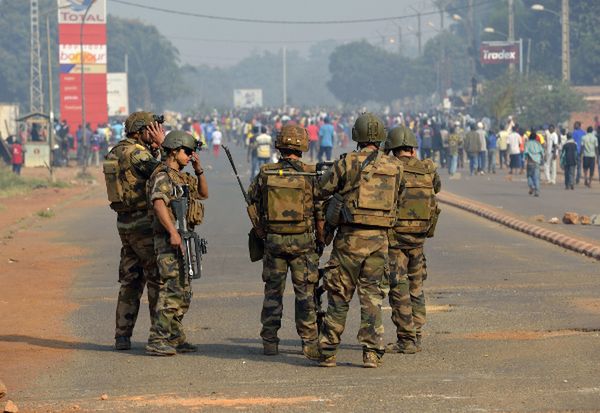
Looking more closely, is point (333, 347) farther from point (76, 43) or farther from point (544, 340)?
point (76, 43)

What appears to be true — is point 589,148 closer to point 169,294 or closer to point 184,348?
point 184,348

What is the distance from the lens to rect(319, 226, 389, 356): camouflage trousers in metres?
9.55

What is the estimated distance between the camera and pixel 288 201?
9.89 m

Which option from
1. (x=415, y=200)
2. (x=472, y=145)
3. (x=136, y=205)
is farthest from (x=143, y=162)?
(x=472, y=145)

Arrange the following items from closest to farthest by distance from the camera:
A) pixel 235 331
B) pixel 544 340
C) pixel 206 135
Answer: pixel 544 340 < pixel 235 331 < pixel 206 135

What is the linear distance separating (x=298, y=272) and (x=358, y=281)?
49 centimetres

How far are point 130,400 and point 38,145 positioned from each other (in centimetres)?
4239

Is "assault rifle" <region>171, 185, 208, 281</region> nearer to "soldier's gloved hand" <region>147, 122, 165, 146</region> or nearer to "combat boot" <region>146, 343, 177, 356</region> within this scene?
"combat boot" <region>146, 343, 177, 356</region>

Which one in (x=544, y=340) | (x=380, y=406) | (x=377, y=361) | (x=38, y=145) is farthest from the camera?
(x=38, y=145)

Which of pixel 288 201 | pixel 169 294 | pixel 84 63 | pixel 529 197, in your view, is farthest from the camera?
pixel 84 63

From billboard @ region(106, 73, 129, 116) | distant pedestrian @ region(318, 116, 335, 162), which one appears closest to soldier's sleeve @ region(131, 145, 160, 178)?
distant pedestrian @ region(318, 116, 335, 162)

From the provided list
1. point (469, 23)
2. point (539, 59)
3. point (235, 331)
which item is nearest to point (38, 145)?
point (235, 331)

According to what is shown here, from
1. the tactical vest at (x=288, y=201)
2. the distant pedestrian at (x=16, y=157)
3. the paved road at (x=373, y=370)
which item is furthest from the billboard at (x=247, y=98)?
the tactical vest at (x=288, y=201)

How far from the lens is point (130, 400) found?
8516 mm
